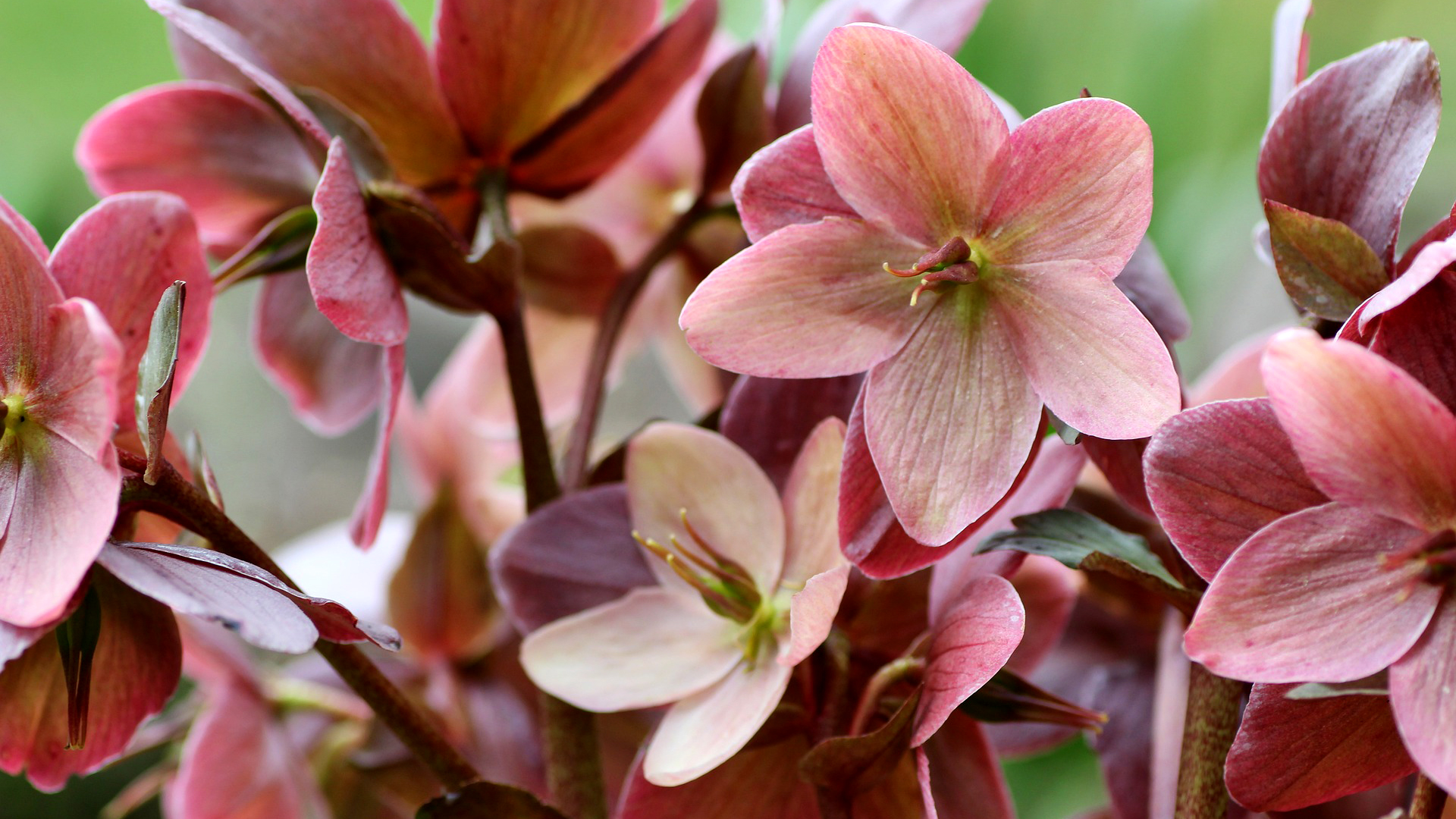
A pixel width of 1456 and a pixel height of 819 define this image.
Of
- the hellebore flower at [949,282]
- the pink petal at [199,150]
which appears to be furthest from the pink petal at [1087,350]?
the pink petal at [199,150]

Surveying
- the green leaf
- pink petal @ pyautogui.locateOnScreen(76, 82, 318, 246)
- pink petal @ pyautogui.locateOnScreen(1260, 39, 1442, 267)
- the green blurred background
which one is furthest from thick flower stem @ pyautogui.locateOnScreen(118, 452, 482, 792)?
the green blurred background

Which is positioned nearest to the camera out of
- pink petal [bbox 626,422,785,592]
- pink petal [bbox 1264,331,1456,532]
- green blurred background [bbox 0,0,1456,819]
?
pink petal [bbox 1264,331,1456,532]

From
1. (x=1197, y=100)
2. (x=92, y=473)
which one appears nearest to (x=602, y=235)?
(x=92, y=473)

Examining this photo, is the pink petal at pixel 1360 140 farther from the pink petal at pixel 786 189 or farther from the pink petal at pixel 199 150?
the pink petal at pixel 199 150

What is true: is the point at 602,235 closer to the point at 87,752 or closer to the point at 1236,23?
the point at 87,752

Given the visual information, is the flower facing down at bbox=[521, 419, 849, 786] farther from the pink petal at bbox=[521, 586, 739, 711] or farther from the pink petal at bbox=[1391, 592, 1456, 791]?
the pink petal at bbox=[1391, 592, 1456, 791]
